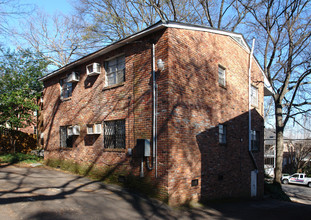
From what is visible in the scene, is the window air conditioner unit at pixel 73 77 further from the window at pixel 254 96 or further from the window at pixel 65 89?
the window at pixel 254 96

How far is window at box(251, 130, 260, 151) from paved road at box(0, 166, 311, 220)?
15.7 feet

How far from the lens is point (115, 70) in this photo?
1004cm

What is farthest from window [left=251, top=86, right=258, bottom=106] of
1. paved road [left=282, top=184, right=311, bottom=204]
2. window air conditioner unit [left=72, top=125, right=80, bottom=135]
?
window air conditioner unit [left=72, top=125, right=80, bottom=135]

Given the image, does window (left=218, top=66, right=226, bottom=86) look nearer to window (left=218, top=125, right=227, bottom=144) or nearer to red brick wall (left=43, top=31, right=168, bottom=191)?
window (left=218, top=125, right=227, bottom=144)

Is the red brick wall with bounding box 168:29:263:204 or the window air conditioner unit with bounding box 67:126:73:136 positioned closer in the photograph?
the red brick wall with bounding box 168:29:263:204

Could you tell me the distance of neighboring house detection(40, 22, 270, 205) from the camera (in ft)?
26.3

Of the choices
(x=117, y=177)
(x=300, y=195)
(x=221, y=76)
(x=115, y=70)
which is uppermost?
(x=115, y=70)

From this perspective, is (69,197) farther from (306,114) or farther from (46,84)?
(306,114)

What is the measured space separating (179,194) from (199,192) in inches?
48.3

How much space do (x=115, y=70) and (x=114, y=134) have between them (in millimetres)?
2681

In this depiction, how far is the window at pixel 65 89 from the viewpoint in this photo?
40.9ft

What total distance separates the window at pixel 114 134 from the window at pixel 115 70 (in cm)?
172

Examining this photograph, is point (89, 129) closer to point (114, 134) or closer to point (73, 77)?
point (114, 134)

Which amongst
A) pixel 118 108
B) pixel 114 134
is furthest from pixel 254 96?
pixel 114 134
